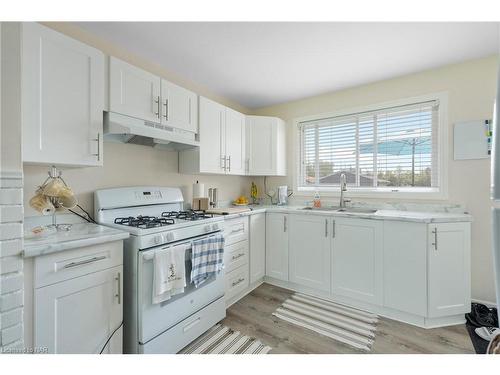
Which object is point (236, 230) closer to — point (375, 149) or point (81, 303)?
point (81, 303)

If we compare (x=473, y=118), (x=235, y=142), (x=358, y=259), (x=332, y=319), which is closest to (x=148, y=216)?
(x=235, y=142)

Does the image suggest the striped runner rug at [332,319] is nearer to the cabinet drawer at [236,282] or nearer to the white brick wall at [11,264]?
the cabinet drawer at [236,282]

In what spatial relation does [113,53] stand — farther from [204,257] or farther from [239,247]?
[239,247]

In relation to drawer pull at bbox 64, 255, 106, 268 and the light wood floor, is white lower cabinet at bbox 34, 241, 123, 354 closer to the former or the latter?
drawer pull at bbox 64, 255, 106, 268

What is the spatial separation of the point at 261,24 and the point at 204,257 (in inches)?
72.4

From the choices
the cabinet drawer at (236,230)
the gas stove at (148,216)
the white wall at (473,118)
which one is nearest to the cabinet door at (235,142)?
the cabinet drawer at (236,230)

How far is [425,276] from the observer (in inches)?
77.7

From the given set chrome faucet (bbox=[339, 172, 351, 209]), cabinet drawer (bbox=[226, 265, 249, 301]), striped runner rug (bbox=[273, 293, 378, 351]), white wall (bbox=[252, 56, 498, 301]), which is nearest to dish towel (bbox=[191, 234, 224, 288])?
cabinet drawer (bbox=[226, 265, 249, 301])

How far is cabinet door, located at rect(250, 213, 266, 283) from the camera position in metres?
2.64

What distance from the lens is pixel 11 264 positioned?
1002mm

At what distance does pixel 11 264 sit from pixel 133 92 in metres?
1.38

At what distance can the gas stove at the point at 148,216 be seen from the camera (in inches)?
61.4

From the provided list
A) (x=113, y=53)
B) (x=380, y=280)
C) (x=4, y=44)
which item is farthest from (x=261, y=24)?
(x=380, y=280)
